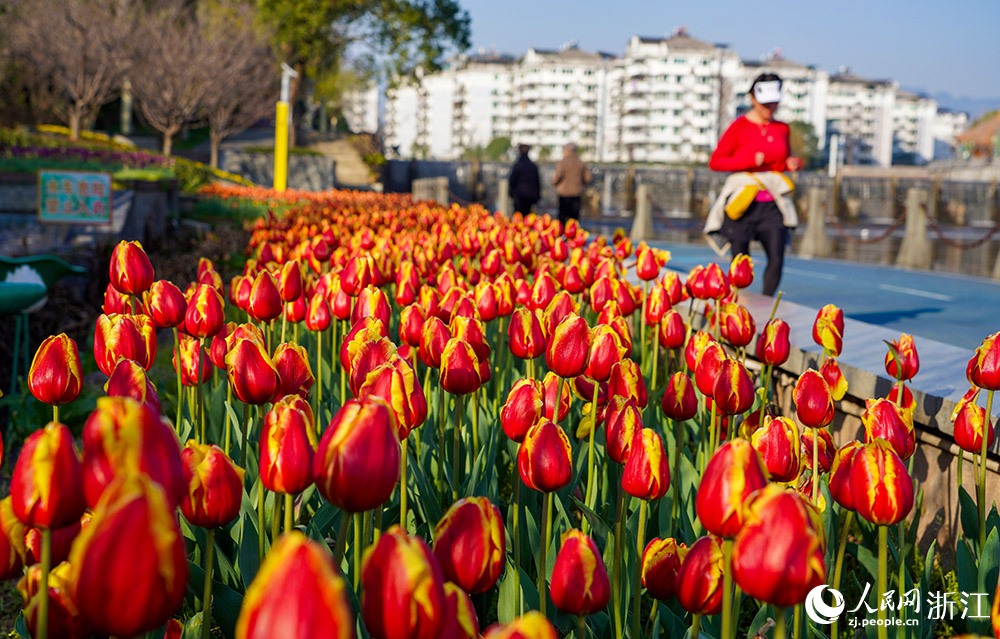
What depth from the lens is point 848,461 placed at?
58.7 inches

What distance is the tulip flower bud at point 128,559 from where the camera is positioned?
77 cm

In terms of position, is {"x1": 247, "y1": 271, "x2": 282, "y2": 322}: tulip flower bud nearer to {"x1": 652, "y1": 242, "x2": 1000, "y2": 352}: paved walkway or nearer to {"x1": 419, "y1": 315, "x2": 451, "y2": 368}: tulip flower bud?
{"x1": 419, "y1": 315, "x2": 451, "y2": 368}: tulip flower bud

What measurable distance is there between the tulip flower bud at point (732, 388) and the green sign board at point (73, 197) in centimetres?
775

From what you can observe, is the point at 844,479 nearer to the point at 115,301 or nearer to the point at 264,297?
the point at 264,297

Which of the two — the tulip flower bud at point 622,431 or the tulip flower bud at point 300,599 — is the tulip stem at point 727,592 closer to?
the tulip flower bud at point 622,431

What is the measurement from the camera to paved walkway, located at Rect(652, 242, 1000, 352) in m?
8.13

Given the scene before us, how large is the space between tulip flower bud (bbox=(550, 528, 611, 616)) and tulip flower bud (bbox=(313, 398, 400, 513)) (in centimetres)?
31

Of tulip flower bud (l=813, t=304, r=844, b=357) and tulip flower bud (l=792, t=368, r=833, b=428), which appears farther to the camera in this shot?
tulip flower bud (l=813, t=304, r=844, b=357)

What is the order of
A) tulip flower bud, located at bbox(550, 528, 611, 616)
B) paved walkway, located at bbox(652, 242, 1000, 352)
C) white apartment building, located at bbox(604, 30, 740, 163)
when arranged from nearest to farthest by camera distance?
1. tulip flower bud, located at bbox(550, 528, 611, 616)
2. paved walkway, located at bbox(652, 242, 1000, 352)
3. white apartment building, located at bbox(604, 30, 740, 163)

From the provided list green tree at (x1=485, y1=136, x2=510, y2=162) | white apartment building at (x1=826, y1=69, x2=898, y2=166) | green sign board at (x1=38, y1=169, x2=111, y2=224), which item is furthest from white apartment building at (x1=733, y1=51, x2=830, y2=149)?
green sign board at (x1=38, y1=169, x2=111, y2=224)

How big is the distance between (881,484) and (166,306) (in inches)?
69.8

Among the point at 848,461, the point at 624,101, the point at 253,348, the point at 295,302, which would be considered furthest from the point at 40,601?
the point at 624,101

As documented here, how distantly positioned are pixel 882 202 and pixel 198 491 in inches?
1812

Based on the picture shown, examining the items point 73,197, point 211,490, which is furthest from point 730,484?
point 73,197
